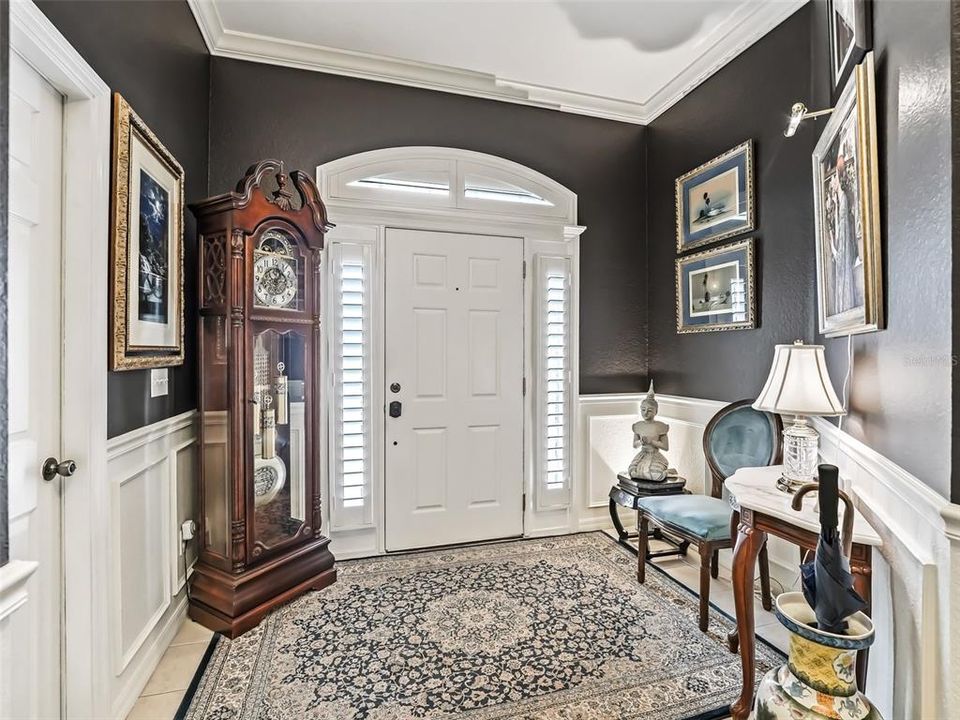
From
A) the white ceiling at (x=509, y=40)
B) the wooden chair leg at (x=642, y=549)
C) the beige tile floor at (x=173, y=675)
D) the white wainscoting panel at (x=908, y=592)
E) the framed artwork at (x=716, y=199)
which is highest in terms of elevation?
the white ceiling at (x=509, y=40)

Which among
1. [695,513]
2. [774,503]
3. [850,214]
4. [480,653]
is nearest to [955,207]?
[850,214]

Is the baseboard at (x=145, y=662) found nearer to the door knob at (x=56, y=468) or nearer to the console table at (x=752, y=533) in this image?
the door knob at (x=56, y=468)

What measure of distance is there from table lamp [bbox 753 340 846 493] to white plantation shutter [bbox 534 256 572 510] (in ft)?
5.35

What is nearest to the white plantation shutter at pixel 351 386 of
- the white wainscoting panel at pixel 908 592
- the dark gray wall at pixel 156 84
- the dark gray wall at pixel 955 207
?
the dark gray wall at pixel 156 84

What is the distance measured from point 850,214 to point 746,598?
1.38m

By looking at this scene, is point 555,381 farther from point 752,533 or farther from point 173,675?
point 173,675

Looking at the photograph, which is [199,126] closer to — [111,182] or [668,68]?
[111,182]

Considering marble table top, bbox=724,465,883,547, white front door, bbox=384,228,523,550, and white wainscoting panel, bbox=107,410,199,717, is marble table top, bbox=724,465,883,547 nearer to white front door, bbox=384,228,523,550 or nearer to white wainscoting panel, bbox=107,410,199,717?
white front door, bbox=384,228,523,550

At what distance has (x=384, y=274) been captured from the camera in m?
3.10

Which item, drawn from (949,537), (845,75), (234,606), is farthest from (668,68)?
(234,606)

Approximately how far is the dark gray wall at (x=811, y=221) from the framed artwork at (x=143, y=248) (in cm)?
230

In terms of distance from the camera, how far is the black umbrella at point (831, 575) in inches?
45.4

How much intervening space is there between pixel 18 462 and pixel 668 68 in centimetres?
362

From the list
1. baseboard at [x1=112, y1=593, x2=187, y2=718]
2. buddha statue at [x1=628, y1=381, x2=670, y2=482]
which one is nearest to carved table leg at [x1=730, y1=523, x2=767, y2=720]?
buddha statue at [x1=628, y1=381, x2=670, y2=482]
